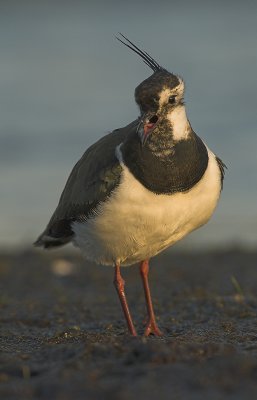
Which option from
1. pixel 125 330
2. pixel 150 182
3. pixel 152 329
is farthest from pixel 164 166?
pixel 125 330

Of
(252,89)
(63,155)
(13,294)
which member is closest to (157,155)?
(13,294)

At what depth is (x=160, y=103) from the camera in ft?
19.4

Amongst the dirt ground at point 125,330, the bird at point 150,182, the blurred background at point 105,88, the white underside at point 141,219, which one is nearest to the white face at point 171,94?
the bird at point 150,182

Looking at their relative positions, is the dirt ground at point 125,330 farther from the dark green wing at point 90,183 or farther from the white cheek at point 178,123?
the white cheek at point 178,123

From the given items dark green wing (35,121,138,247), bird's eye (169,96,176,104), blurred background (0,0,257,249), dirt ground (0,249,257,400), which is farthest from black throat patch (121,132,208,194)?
blurred background (0,0,257,249)

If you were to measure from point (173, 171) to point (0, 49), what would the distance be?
608 inches

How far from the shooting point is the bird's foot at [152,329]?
6.28 meters

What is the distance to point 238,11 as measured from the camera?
2420 cm

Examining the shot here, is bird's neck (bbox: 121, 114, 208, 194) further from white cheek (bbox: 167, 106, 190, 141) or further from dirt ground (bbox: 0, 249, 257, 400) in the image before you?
dirt ground (bbox: 0, 249, 257, 400)

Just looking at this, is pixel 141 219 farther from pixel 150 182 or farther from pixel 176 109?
pixel 176 109

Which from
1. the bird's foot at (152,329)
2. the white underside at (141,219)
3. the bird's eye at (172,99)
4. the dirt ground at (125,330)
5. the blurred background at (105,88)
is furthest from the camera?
the blurred background at (105,88)

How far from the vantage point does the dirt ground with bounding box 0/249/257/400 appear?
167 inches

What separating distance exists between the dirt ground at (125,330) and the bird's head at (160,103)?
1.26m

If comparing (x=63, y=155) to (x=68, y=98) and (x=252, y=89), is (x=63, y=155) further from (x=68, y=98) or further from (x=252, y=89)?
(x=252, y=89)
